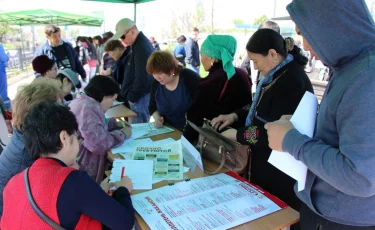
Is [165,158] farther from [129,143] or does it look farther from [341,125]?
[341,125]

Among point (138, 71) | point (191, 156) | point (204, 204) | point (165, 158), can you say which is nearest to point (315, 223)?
point (204, 204)

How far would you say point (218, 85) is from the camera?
1759mm

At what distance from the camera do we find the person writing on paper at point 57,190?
0.86 meters

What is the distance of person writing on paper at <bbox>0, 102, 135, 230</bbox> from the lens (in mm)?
861

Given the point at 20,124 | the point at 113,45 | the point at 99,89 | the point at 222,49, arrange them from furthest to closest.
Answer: the point at 113,45, the point at 99,89, the point at 222,49, the point at 20,124

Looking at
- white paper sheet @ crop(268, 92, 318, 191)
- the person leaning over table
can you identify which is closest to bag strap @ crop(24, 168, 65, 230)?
white paper sheet @ crop(268, 92, 318, 191)

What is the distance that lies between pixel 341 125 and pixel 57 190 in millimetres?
817

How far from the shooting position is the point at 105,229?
103 centimetres

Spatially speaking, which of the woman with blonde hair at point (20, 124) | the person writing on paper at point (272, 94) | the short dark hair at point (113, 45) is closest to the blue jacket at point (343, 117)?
the person writing on paper at point (272, 94)

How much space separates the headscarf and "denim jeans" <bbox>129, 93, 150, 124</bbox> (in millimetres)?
1471

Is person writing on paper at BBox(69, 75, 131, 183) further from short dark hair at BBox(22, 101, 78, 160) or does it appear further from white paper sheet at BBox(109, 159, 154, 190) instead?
short dark hair at BBox(22, 101, 78, 160)

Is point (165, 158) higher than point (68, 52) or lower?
lower

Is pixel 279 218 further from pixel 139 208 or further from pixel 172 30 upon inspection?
pixel 172 30

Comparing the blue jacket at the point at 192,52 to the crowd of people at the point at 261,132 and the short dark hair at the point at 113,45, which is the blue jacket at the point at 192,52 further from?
the crowd of people at the point at 261,132
